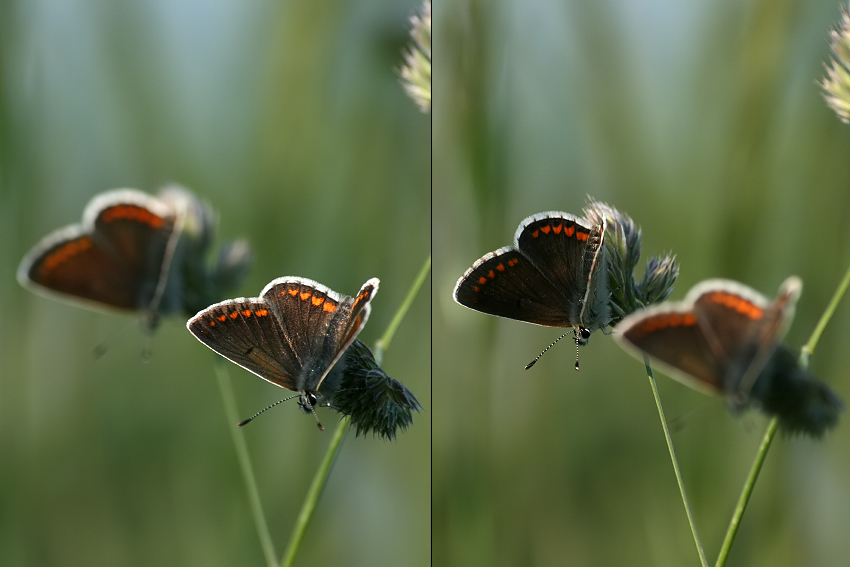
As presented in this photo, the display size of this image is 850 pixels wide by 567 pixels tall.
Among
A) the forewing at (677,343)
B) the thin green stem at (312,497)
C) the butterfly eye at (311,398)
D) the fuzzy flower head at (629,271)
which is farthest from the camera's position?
the thin green stem at (312,497)

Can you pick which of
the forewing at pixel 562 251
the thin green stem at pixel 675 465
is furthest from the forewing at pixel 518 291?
the thin green stem at pixel 675 465

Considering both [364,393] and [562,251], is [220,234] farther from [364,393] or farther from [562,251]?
[562,251]

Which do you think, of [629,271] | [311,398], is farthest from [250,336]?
[629,271]

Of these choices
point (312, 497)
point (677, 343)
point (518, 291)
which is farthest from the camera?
point (312, 497)

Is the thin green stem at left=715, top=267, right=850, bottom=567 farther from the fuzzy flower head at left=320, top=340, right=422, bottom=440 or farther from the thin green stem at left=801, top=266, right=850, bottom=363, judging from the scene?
the fuzzy flower head at left=320, top=340, right=422, bottom=440

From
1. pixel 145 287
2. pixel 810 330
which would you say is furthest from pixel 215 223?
pixel 810 330

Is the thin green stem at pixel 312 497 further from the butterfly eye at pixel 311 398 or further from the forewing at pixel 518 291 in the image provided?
the forewing at pixel 518 291
